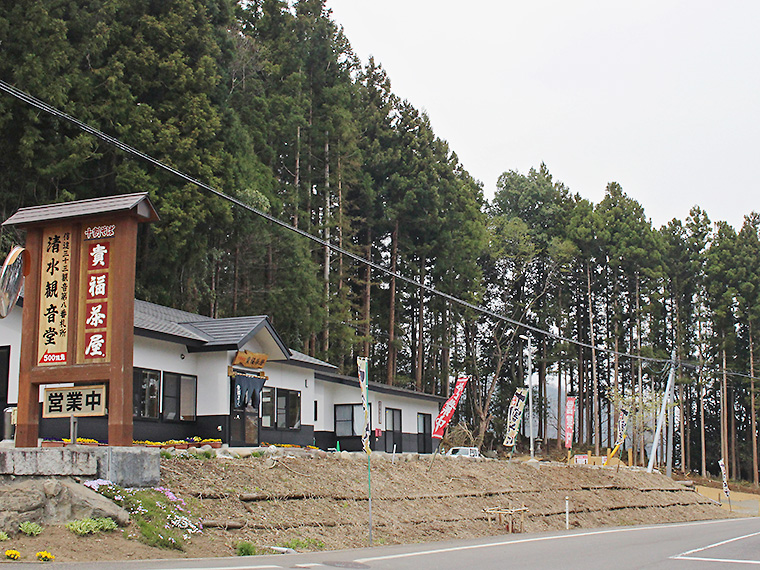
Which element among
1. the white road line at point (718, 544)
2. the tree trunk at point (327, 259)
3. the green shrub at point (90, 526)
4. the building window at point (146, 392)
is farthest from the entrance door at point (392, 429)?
the green shrub at point (90, 526)

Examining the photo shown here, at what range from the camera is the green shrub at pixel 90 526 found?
34.3 ft

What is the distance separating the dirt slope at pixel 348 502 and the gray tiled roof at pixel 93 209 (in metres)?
4.62

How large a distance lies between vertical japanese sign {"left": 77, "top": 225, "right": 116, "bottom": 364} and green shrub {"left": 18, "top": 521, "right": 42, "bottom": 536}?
A: 268 centimetres

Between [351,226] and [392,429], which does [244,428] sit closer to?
[392,429]

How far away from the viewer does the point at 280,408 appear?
24.3 metres

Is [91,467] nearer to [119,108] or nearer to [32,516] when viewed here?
[32,516]

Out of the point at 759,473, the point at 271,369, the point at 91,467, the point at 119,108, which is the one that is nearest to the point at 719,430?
the point at 759,473

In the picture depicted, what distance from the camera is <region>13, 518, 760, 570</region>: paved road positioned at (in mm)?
10211

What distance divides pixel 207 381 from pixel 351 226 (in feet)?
83.0

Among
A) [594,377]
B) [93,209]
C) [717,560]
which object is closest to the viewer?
[93,209]

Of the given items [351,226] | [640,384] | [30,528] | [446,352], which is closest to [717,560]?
[30,528]

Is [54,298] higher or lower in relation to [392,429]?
higher

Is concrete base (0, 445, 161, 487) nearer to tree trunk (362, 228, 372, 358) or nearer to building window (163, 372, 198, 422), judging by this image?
building window (163, 372, 198, 422)

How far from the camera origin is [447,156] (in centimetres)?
A: 4966
